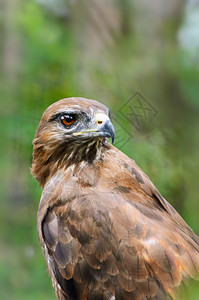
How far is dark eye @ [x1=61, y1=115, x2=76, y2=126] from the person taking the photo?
3.41 meters

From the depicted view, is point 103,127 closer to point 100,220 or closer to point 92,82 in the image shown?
point 100,220

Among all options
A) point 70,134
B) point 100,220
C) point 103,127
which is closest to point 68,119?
point 70,134

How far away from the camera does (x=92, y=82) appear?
5840 mm

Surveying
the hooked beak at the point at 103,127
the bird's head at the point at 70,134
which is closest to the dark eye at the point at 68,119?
the bird's head at the point at 70,134

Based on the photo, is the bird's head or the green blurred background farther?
the green blurred background

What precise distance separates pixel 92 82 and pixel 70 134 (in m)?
2.46

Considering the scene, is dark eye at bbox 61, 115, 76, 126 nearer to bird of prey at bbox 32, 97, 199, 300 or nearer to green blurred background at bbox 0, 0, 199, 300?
bird of prey at bbox 32, 97, 199, 300

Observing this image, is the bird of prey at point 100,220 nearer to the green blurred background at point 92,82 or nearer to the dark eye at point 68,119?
the dark eye at point 68,119

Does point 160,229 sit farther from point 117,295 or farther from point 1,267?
point 1,267

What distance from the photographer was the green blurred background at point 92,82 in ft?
14.2

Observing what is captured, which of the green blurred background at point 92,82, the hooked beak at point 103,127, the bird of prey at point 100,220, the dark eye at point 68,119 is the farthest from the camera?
the green blurred background at point 92,82

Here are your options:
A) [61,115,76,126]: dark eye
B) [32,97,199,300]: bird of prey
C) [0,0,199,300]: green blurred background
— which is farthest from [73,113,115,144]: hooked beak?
[0,0,199,300]: green blurred background

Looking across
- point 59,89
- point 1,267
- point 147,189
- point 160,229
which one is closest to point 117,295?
point 160,229

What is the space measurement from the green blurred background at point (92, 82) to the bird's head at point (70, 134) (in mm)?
284
